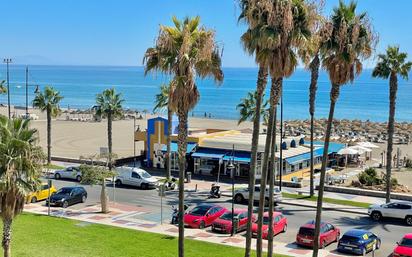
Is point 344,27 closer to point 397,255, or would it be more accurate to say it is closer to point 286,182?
point 397,255

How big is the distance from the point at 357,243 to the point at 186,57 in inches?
609

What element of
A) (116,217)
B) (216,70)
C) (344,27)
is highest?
(344,27)

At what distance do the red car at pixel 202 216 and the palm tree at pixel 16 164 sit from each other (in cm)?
1535

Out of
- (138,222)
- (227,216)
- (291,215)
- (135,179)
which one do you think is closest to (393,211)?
(291,215)

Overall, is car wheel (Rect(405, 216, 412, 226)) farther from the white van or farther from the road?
the white van

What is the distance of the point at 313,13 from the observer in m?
19.5

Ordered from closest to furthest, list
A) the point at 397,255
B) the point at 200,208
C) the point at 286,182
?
the point at 397,255
the point at 200,208
the point at 286,182

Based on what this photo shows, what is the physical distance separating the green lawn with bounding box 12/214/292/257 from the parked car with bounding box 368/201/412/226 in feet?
40.7

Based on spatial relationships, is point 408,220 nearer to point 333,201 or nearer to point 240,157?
point 333,201

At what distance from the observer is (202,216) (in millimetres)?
34344

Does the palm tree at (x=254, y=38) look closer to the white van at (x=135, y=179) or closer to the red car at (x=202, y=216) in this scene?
the red car at (x=202, y=216)

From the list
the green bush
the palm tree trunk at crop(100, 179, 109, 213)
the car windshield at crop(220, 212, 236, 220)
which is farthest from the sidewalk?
the green bush

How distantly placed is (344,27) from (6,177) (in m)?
13.5

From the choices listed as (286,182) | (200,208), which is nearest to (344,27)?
(200,208)
